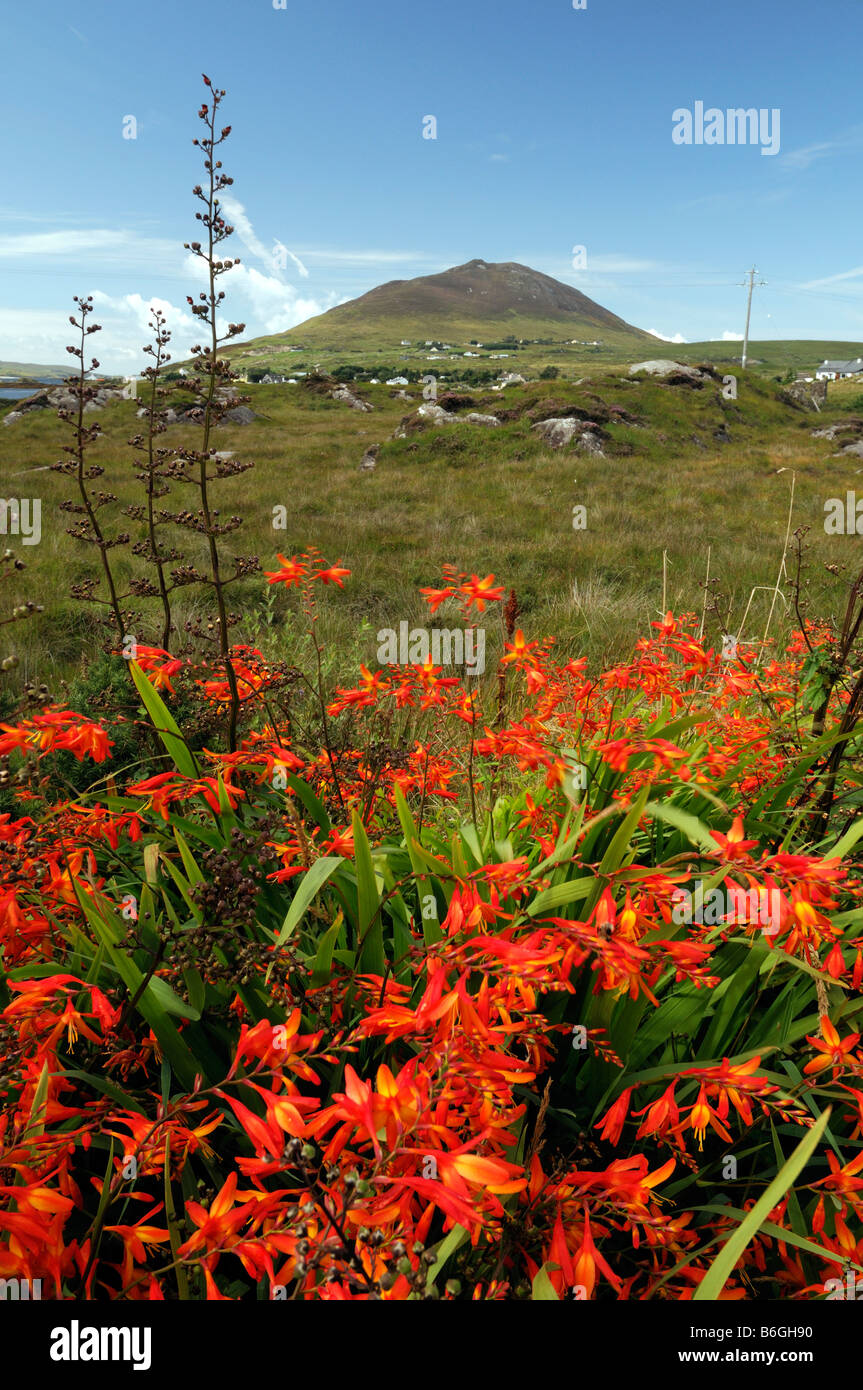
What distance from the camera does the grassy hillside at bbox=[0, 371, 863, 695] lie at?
7562 millimetres

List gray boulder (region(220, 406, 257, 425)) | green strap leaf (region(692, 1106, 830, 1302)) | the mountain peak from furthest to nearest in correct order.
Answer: the mountain peak, gray boulder (region(220, 406, 257, 425)), green strap leaf (region(692, 1106, 830, 1302))

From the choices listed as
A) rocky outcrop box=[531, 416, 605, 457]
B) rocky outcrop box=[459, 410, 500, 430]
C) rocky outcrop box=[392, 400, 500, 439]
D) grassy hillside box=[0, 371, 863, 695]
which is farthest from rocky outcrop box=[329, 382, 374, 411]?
rocky outcrop box=[531, 416, 605, 457]

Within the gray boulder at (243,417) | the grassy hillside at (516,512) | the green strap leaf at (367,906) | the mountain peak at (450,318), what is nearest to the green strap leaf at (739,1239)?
the green strap leaf at (367,906)

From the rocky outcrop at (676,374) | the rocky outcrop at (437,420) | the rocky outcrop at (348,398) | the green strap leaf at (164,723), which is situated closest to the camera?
the green strap leaf at (164,723)

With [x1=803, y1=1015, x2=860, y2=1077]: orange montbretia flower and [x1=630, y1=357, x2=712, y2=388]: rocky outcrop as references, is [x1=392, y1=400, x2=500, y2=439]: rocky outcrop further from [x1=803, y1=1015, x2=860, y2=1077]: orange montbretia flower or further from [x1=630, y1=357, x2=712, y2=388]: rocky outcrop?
[x1=803, y1=1015, x2=860, y2=1077]: orange montbretia flower

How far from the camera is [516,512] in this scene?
14477mm

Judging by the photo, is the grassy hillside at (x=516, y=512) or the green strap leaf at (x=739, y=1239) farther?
the grassy hillside at (x=516, y=512)

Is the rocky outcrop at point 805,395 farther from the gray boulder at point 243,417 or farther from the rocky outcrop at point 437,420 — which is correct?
the gray boulder at point 243,417

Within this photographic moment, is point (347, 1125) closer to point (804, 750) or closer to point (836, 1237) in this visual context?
point (836, 1237)

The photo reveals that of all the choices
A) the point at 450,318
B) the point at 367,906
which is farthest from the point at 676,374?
the point at 450,318

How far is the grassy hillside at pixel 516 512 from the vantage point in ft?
24.8

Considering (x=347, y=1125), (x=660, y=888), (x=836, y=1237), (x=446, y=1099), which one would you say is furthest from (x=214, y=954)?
(x=836, y=1237)

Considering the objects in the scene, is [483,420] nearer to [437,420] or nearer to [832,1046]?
[437,420]
